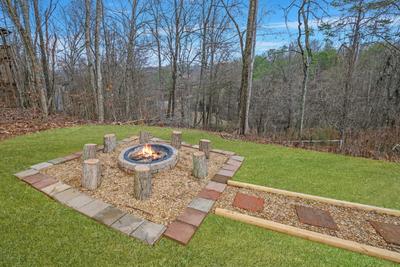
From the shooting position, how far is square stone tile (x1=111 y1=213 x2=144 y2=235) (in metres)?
1.80

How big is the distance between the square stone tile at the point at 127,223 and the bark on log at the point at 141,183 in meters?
0.29

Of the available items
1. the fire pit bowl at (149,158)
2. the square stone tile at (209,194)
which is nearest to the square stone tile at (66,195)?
the fire pit bowl at (149,158)

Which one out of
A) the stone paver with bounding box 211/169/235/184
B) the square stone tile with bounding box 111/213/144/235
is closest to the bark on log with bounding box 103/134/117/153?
the square stone tile with bounding box 111/213/144/235

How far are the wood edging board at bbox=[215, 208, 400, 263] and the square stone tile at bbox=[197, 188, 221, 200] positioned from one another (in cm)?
28

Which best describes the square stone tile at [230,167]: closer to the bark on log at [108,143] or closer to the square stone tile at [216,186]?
the square stone tile at [216,186]

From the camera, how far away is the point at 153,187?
2.54 metres

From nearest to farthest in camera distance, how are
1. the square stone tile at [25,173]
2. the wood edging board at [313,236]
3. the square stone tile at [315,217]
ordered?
the wood edging board at [313,236], the square stone tile at [315,217], the square stone tile at [25,173]

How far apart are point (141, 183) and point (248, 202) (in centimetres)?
130

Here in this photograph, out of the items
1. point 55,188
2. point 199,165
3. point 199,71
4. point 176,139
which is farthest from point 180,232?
point 199,71

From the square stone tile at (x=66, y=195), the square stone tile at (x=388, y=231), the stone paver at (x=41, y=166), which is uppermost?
the stone paver at (x=41, y=166)

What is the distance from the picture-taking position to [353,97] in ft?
31.6

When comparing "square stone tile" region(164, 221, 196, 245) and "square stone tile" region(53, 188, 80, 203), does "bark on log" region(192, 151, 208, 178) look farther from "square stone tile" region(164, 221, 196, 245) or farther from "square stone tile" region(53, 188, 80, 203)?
"square stone tile" region(53, 188, 80, 203)

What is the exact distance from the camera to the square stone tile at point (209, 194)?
2432mm

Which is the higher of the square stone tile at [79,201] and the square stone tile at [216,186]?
the square stone tile at [79,201]
